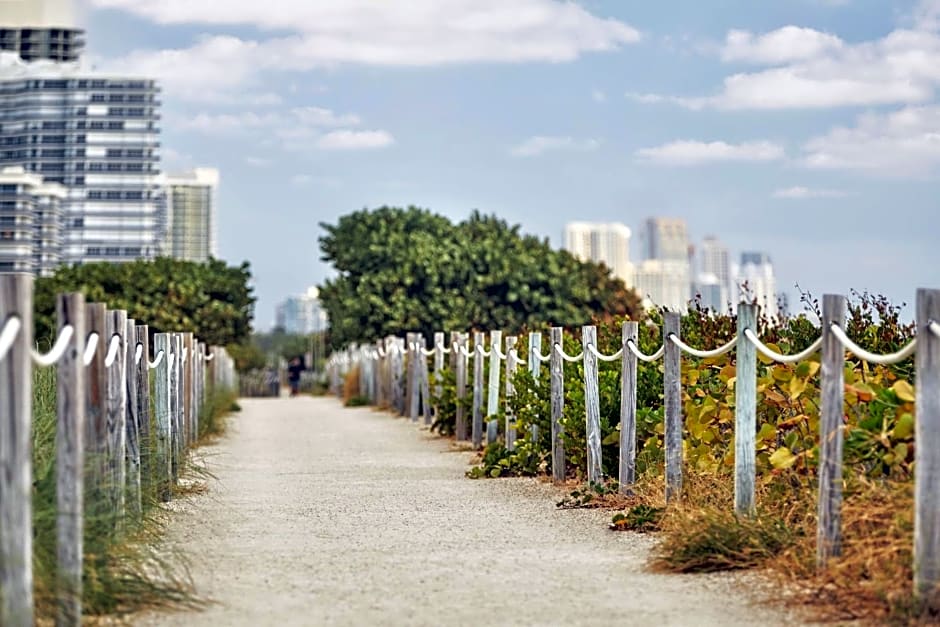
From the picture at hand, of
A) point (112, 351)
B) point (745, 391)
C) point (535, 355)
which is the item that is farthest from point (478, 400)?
point (112, 351)

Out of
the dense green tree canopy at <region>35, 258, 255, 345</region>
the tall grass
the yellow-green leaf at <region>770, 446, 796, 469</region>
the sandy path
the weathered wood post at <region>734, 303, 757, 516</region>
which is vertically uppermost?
the dense green tree canopy at <region>35, 258, 255, 345</region>

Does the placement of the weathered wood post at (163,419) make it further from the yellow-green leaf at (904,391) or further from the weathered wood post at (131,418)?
the yellow-green leaf at (904,391)

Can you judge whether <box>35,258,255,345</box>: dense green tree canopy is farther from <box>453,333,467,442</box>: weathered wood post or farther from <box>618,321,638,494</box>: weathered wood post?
<box>618,321,638,494</box>: weathered wood post

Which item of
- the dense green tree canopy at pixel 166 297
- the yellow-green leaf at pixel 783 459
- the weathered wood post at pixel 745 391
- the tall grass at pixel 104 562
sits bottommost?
the tall grass at pixel 104 562

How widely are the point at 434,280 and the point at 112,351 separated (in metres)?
38.7

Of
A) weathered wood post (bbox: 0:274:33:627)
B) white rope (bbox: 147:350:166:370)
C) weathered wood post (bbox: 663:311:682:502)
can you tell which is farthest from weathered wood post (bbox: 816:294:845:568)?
white rope (bbox: 147:350:166:370)

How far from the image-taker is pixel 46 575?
6992mm

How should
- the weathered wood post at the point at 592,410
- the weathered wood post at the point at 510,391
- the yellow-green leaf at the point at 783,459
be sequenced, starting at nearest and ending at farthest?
the yellow-green leaf at the point at 783,459 → the weathered wood post at the point at 592,410 → the weathered wood post at the point at 510,391

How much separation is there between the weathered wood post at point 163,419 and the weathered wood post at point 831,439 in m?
5.64

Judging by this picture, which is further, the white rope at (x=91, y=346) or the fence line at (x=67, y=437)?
the white rope at (x=91, y=346)

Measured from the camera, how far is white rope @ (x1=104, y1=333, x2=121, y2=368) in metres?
9.13

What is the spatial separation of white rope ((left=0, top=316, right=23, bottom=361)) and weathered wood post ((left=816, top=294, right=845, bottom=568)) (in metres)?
4.07

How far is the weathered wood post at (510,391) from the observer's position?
17.0 metres

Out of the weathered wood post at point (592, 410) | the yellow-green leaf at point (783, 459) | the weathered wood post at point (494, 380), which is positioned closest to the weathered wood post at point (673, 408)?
A: the yellow-green leaf at point (783, 459)
